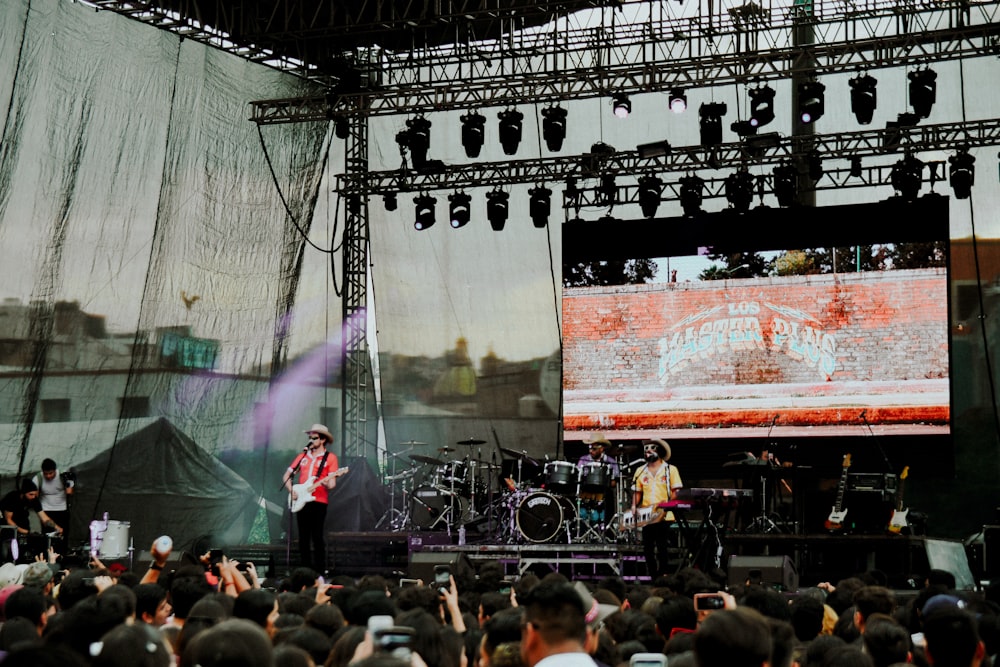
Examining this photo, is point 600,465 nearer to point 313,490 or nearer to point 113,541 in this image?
point 313,490

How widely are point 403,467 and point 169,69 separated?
5847 mm

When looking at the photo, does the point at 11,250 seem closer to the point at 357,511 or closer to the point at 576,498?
the point at 357,511

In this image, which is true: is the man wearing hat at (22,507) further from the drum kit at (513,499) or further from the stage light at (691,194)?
the stage light at (691,194)

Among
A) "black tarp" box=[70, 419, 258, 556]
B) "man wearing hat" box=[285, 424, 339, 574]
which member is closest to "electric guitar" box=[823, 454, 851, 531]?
"man wearing hat" box=[285, 424, 339, 574]

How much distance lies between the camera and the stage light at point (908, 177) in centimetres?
1502

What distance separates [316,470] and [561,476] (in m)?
2.78

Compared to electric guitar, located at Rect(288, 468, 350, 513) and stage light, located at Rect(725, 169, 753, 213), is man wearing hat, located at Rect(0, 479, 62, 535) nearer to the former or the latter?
electric guitar, located at Rect(288, 468, 350, 513)

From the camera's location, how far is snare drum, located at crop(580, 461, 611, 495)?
45.8 ft

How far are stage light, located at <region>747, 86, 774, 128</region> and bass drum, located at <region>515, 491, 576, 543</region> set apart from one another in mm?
4778

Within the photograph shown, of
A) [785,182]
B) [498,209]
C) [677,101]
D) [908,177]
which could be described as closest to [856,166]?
[908,177]

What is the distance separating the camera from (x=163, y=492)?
544 inches

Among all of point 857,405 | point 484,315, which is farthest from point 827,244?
point 484,315

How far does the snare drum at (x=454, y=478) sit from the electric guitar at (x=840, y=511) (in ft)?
13.7

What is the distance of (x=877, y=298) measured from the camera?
16703 millimetres
